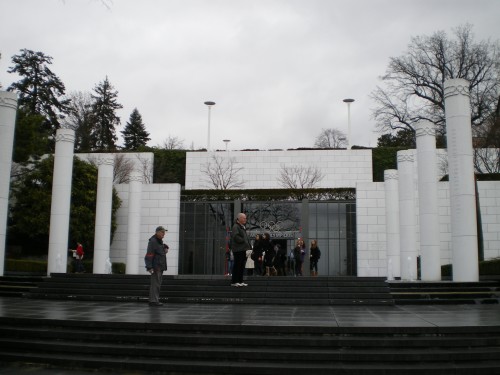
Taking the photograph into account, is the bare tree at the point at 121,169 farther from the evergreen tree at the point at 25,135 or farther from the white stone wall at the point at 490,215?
the white stone wall at the point at 490,215

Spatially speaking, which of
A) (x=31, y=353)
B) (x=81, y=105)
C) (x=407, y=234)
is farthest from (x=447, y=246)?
(x=81, y=105)

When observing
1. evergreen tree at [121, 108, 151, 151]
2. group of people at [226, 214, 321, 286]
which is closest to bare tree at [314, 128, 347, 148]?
evergreen tree at [121, 108, 151, 151]

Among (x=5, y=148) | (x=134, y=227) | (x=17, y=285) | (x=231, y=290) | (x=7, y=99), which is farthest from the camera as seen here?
(x=134, y=227)

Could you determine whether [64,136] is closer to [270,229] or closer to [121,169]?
[270,229]

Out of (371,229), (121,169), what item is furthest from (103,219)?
(121,169)

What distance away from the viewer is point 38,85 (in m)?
52.5

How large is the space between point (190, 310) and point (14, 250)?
71.7ft

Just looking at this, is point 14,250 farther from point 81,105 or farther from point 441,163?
point 81,105

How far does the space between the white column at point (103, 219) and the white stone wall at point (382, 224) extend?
12.4 m

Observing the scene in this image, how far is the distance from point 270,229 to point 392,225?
760 cm

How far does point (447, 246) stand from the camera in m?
26.3

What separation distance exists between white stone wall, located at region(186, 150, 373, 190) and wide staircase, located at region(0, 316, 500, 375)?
3277 centimetres

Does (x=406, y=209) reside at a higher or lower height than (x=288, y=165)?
lower

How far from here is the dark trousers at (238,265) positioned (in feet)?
44.7
